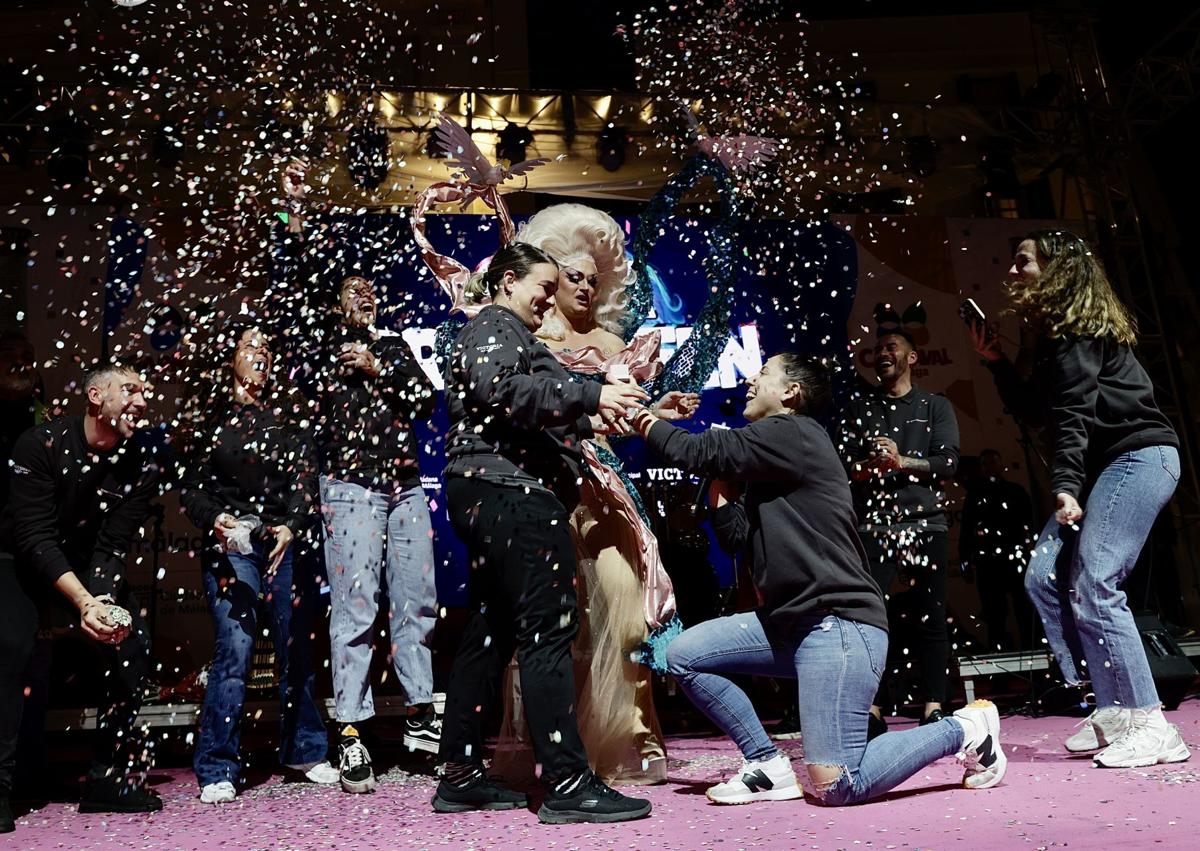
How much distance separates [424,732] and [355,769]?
19.1 inches

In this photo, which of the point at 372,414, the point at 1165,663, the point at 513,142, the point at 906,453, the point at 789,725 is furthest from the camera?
the point at 513,142

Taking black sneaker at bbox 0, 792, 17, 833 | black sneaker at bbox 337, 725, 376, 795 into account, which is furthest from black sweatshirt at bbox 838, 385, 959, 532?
black sneaker at bbox 0, 792, 17, 833

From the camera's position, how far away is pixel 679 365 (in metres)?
4.14

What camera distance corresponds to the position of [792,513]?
9.75ft

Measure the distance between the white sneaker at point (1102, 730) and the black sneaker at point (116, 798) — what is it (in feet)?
10.3

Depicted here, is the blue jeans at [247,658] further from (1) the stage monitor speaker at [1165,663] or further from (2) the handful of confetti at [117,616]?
(1) the stage monitor speaker at [1165,663]

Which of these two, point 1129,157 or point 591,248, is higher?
point 1129,157

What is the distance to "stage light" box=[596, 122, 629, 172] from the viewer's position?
8.64 meters

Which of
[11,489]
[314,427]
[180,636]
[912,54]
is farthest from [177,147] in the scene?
[912,54]

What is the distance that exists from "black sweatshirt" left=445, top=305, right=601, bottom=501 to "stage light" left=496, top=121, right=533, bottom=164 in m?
5.53

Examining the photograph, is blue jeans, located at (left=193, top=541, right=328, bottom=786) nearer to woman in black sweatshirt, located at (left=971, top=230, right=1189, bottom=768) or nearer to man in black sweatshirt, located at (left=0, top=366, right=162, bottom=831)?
man in black sweatshirt, located at (left=0, top=366, right=162, bottom=831)

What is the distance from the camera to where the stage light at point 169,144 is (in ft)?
25.1

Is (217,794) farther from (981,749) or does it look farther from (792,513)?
(981,749)

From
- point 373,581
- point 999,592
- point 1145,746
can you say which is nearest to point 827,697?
point 1145,746
